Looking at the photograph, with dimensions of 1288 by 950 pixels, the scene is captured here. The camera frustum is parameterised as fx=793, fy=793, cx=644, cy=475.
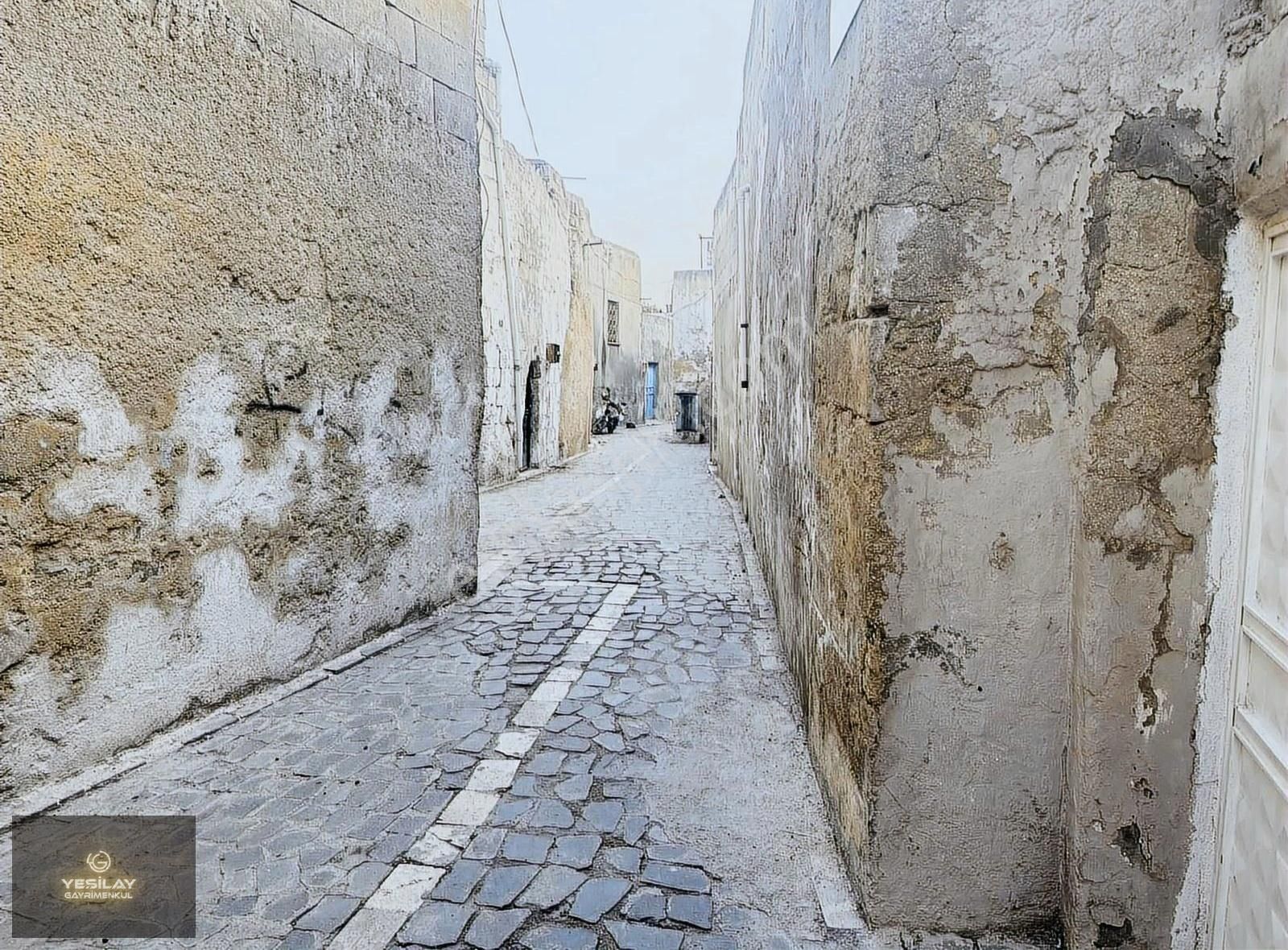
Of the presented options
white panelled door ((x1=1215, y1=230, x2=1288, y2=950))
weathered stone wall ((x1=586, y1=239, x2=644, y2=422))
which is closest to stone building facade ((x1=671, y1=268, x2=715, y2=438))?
weathered stone wall ((x1=586, y1=239, x2=644, y2=422))

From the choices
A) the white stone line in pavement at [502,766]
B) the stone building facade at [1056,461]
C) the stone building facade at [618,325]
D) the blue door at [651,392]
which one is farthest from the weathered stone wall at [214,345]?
the blue door at [651,392]

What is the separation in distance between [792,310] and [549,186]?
13626 millimetres

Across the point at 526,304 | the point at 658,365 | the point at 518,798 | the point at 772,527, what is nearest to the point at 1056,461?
the point at 518,798

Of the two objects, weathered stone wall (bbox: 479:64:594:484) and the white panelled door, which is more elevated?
weathered stone wall (bbox: 479:64:594:484)

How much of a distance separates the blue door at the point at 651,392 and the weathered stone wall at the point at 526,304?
19.3 meters

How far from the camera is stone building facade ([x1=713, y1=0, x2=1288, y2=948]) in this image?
6.16 feet

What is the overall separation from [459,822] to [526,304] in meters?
12.3

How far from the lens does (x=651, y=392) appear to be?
132 feet

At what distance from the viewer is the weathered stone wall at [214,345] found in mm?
2910

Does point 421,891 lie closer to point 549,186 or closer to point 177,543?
point 177,543

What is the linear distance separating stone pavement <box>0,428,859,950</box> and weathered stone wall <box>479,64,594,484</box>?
514 centimetres

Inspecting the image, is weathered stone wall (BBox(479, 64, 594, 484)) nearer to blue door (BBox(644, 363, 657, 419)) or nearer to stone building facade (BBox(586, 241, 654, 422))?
stone building facade (BBox(586, 241, 654, 422))

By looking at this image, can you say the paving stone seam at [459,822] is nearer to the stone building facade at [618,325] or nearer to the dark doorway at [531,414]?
the dark doorway at [531,414]
